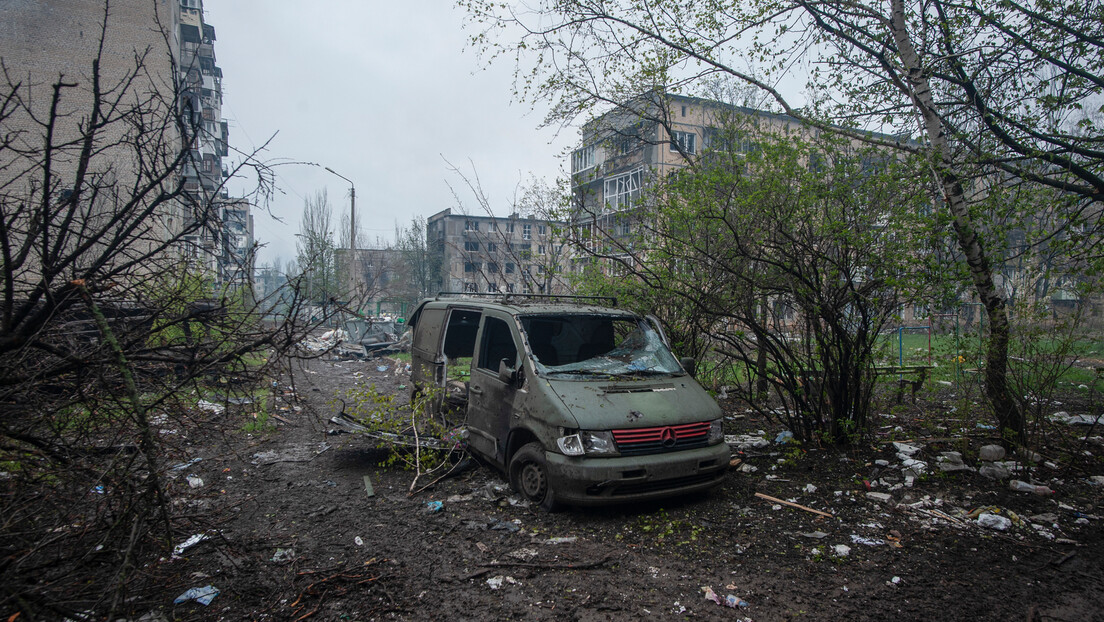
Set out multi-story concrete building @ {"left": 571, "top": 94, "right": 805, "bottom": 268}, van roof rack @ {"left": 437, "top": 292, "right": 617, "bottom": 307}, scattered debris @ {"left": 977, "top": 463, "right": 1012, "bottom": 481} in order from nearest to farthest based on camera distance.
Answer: scattered debris @ {"left": 977, "top": 463, "right": 1012, "bottom": 481}, van roof rack @ {"left": 437, "top": 292, "right": 617, "bottom": 307}, multi-story concrete building @ {"left": 571, "top": 94, "right": 805, "bottom": 268}

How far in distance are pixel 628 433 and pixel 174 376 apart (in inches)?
126

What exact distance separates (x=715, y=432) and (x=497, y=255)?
43.1ft

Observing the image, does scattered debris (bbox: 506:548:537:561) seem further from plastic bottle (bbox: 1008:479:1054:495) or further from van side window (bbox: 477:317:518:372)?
plastic bottle (bbox: 1008:479:1054:495)

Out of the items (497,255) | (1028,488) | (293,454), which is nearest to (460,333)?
(293,454)

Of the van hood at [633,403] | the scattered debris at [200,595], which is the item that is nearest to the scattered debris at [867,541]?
the van hood at [633,403]

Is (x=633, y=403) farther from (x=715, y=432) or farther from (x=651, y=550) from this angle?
(x=651, y=550)

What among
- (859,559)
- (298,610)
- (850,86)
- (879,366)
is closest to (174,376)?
(298,610)

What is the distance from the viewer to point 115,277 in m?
3.17

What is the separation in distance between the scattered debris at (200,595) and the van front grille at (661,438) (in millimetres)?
2942

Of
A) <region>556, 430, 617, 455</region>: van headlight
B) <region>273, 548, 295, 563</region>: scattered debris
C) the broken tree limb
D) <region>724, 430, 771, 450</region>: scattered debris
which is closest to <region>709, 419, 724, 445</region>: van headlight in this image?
the broken tree limb

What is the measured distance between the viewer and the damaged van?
4.69 m

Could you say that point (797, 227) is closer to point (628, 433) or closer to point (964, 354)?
point (964, 354)

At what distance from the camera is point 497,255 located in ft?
58.0

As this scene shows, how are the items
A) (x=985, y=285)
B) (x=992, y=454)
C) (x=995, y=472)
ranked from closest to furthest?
(x=995, y=472), (x=992, y=454), (x=985, y=285)
